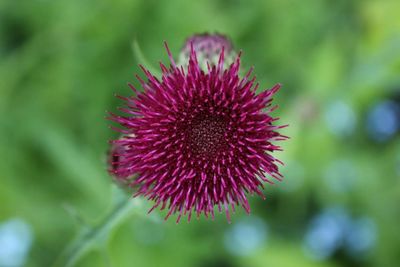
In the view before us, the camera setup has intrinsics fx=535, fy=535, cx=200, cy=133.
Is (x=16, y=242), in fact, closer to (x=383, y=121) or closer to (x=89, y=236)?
(x=89, y=236)

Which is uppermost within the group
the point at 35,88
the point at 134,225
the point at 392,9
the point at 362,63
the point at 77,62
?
the point at 392,9

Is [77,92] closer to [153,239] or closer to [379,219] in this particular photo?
[153,239]

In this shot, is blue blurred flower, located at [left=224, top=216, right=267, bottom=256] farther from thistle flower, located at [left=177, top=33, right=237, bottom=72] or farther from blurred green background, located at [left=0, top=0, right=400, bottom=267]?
thistle flower, located at [left=177, top=33, right=237, bottom=72]

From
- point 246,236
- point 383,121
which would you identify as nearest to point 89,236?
point 246,236

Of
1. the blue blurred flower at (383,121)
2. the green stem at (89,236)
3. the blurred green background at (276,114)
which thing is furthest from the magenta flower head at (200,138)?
the blue blurred flower at (383,121)

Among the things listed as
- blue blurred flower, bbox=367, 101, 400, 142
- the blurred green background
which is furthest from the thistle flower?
blue blurred flower, bbox=367, 101, 400, 142

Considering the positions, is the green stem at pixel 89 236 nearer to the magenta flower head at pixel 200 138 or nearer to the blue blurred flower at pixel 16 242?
the magenta flower head at pixel 200 138

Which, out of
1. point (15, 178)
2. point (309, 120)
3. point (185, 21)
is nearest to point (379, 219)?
point (309, 120)
